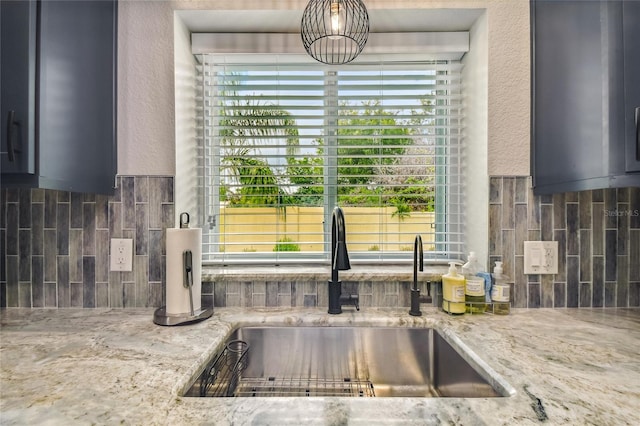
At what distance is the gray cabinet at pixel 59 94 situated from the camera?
39.3 inches

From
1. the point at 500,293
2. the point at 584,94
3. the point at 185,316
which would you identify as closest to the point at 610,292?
the point at 500,293

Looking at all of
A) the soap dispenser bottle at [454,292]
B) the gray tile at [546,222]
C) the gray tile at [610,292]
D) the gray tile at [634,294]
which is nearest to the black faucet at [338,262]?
the soap dispenser bottle at [454,292]

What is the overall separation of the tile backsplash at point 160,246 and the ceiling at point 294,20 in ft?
2.38

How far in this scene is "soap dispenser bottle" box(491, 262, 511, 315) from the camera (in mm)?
1273

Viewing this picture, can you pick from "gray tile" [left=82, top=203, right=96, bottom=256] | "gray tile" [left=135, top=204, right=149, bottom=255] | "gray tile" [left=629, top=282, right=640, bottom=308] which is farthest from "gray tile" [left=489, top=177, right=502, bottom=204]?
"gray tile" [left=82, top=203, right=96, bottom=256]

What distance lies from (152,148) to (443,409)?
139cm

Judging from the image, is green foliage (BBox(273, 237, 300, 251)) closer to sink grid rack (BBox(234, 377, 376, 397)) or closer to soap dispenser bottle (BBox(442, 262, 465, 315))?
sink grid rack (BBox(234, 377, 376, 397))

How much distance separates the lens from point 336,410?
2.27 feet

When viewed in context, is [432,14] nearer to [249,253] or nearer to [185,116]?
[185,116]

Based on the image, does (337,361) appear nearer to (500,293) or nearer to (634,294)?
(500,293)

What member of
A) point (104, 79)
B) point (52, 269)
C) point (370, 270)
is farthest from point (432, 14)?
point (52, 269)

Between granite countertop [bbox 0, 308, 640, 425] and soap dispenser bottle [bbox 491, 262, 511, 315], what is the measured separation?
0.17 ft

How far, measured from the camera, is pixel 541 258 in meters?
1.37

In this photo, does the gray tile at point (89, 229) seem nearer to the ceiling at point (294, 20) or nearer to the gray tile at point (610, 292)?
the ceiling at point (294, 20)
